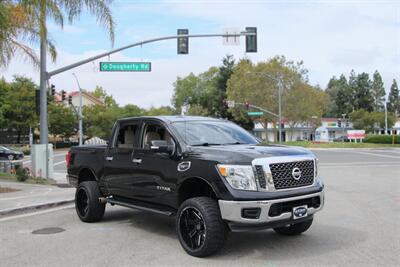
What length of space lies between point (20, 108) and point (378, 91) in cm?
10942

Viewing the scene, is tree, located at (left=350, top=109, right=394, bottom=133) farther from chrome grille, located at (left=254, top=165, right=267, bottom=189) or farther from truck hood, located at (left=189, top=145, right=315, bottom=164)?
chrome grille, located at (left=254, top=165, right=267, bottom=189)

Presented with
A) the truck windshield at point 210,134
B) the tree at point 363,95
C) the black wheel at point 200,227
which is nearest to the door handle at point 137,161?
the truck windshield at point 210,134

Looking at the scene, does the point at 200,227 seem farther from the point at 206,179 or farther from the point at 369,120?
the point at 369,120

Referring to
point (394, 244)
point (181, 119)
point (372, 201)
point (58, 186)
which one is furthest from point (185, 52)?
point (394, 244)

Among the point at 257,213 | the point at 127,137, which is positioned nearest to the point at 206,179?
the point at 257,213

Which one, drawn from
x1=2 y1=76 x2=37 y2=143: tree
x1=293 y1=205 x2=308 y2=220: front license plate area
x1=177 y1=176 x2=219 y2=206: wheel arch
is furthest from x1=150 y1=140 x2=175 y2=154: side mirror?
x1=2 y1=76 x2=37 y2=143: tree

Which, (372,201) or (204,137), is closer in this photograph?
(204,137)

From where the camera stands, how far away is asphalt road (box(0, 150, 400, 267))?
609cm

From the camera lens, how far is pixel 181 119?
7.82 metres

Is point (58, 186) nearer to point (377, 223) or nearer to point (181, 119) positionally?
point (181, 119)

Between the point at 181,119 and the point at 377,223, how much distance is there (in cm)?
406

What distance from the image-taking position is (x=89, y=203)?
872 centimetres

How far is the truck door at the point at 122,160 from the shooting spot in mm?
7949

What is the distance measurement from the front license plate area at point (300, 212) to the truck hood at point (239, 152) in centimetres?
73
